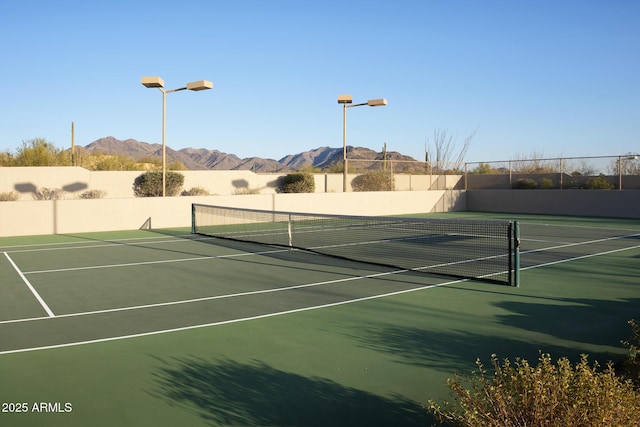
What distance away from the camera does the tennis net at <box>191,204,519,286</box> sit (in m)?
11.3

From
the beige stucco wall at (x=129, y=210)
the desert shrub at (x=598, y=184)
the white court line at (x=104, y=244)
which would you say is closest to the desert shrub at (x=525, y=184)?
the desert shrub at (x=598, y=184)

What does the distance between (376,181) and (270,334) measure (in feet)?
94.0

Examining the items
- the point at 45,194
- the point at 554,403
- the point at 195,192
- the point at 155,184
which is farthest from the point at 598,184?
the point at 554,403

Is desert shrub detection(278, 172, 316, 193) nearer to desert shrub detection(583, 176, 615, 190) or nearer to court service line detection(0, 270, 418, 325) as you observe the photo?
desert shrub detection(583, 176, 615, 190)

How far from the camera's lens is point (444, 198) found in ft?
109

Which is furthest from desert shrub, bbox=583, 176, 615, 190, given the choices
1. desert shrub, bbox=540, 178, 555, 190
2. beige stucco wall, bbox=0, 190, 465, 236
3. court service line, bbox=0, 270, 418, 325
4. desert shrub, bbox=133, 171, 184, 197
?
court service line, bbox=0, 270, 418, 325

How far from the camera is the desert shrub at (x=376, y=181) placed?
113 feet

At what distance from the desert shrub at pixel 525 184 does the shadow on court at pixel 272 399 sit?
29875mm

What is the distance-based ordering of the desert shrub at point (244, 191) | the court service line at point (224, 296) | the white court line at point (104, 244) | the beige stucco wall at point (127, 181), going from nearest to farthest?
the court service line at point (224, 296) < the white court line at point (104, 244) < the beige stucco wall at point (127, 181) < the desert shrub at point (244, 191)

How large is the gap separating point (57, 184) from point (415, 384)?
26.3 meters

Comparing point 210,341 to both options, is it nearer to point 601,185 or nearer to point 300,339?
point 300,339

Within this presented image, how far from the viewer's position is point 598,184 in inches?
1167

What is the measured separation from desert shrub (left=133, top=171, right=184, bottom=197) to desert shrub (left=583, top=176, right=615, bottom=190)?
2164 centimetres

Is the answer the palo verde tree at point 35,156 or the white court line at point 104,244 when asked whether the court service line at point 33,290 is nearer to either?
the white court line at point 104,244
